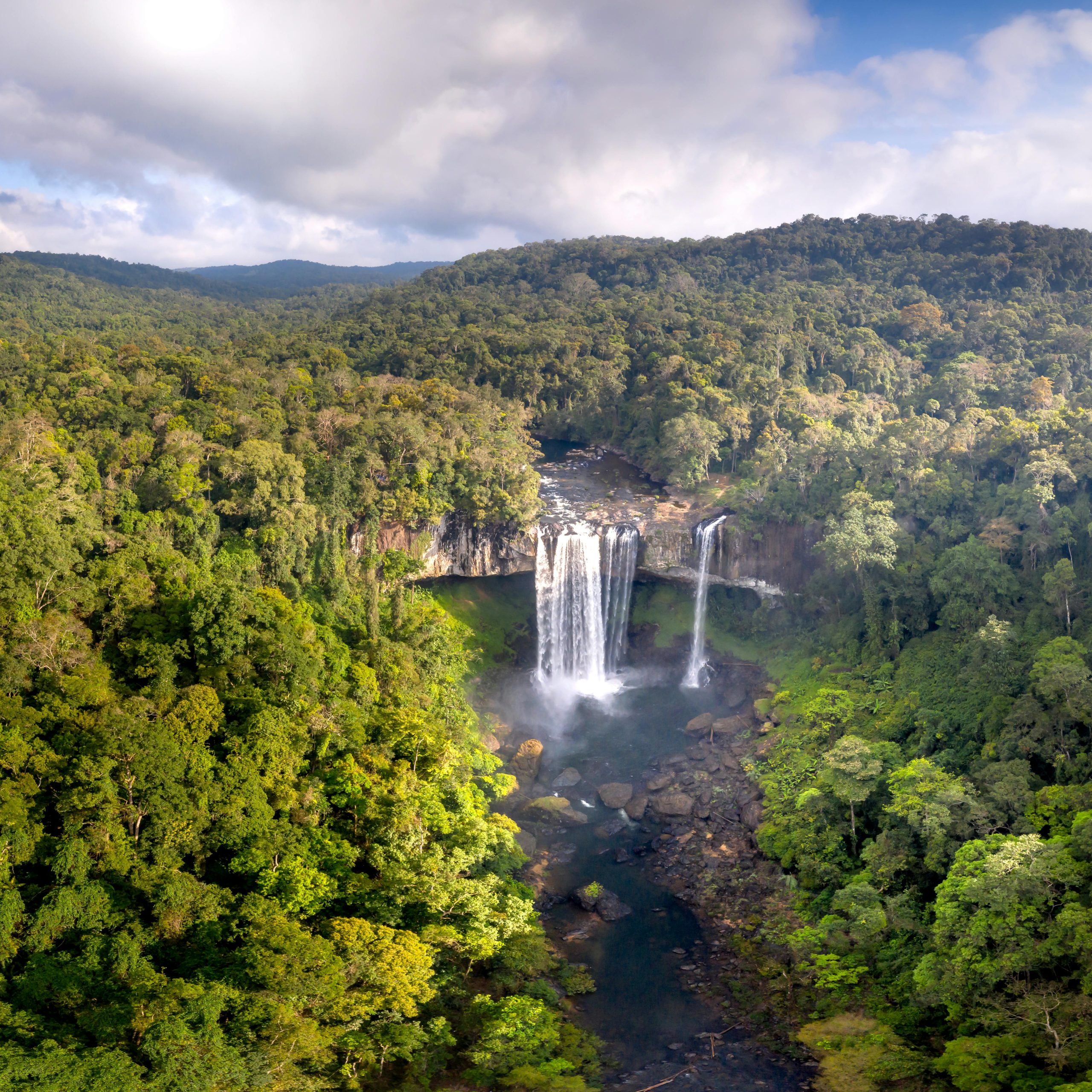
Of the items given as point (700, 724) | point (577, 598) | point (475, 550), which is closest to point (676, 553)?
point (577, 598)

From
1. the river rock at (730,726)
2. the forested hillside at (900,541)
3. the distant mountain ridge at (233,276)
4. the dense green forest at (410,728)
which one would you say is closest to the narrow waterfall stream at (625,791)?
the river rock at (730,726)

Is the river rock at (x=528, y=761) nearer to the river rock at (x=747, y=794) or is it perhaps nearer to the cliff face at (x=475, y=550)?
the river rock at (x=747, y=794)

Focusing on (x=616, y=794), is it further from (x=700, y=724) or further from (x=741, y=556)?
(x=741, y=556)

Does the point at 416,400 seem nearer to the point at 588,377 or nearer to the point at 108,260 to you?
the point at 588,377

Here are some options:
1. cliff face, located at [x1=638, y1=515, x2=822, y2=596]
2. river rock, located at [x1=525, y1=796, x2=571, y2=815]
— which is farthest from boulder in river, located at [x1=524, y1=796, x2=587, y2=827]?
cliff face, located at [x1=638, y1=515, x2=822, y2=596]

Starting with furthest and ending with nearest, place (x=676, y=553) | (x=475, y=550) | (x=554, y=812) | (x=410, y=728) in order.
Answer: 1. (x=676, y=553)
2. (x=475, y=550)
3. (x=554, y=812)
4. (x=410, y=728)

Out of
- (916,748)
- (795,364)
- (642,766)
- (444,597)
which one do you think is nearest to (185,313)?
(444,597)
